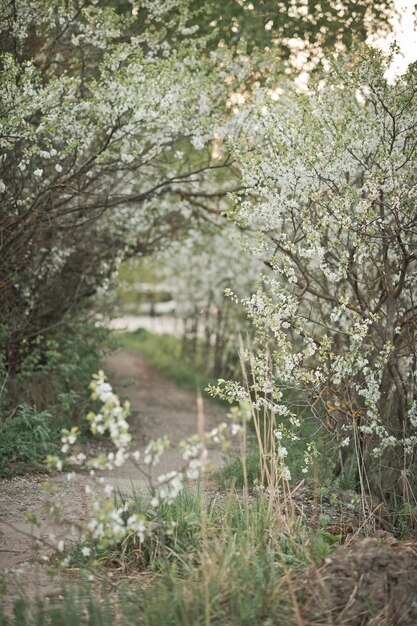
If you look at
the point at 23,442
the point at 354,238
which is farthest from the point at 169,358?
the point at 354,238

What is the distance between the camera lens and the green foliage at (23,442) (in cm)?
622

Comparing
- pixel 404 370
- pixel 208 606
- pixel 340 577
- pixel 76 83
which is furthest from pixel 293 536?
pixel 76 83

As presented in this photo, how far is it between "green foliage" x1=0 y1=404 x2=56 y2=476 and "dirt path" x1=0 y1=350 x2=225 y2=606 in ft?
0.78

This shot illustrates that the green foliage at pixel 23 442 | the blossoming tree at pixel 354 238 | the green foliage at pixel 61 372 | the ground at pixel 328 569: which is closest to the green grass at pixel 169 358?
the green foliage at pixel 61 372

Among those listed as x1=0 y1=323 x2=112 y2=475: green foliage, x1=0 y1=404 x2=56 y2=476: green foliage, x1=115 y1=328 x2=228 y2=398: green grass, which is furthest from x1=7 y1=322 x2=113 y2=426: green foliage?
x1=115 y1=328 x2=228 y2=398: green grass

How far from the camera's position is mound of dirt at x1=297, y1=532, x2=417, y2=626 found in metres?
3.47

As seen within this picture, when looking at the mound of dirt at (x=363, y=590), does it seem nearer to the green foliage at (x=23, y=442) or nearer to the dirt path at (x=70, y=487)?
the dirt path at (x=70, y=487)

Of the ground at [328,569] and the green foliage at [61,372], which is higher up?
the green foliage at [61,372]

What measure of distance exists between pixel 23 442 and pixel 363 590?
378 centimetres

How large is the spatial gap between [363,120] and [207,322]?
25.5ft

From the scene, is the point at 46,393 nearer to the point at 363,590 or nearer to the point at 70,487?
the point at 70,487

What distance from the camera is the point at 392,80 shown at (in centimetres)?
571

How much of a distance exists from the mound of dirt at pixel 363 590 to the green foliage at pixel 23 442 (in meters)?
3.41

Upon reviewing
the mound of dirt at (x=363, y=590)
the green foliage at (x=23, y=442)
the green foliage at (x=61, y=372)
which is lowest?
the mound of dirt at (x=363, y=590)
